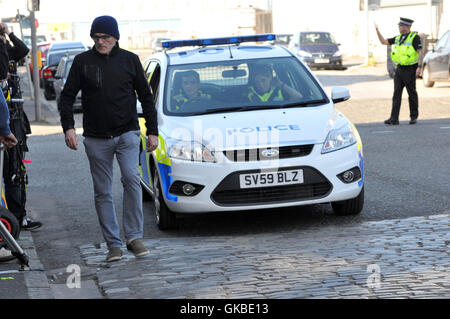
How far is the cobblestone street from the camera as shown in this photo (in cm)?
572

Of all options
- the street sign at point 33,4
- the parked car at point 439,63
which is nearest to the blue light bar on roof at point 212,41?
the street sign at point 33,4

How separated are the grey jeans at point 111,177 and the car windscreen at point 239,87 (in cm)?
160

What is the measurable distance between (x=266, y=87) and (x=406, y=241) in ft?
8.35

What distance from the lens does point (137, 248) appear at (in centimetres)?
721

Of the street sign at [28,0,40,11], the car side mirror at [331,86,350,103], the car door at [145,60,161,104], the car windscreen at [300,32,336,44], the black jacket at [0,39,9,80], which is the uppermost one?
the street sign at [28,0,40,11]

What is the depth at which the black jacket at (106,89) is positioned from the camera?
7.10 meters

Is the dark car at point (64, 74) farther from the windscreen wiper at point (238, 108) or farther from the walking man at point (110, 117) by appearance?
the walking man at point (110, 117)

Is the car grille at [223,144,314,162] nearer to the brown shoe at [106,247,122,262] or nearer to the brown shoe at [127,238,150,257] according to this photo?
the brown shoe at [127,238,150,257]

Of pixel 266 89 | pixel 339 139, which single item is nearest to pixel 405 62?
pixel 266 89

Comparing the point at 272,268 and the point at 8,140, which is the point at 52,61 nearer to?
the point at 8,140

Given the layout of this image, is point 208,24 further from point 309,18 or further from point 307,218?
point 307,218

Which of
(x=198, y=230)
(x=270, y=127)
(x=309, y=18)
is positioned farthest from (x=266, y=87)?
(x=309, y=18)

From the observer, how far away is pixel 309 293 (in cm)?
561

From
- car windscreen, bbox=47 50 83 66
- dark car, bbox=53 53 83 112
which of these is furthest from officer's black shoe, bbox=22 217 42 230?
car windscreen, bbox=47 50 83 66
